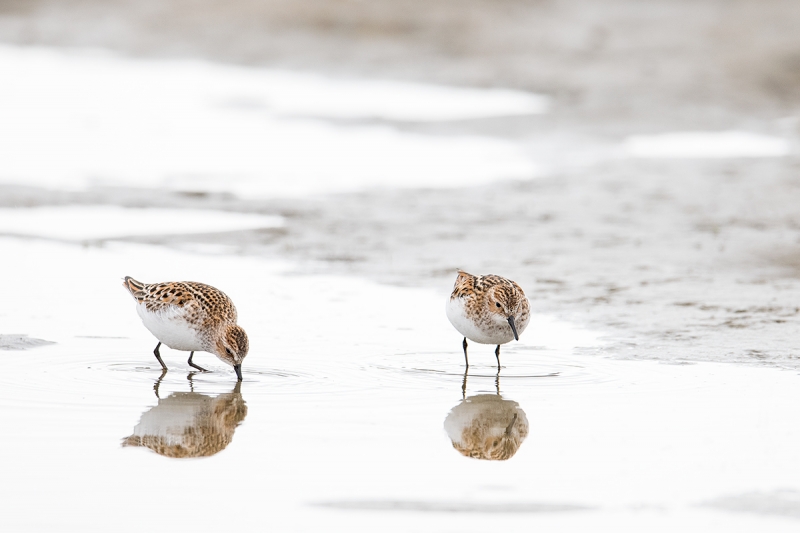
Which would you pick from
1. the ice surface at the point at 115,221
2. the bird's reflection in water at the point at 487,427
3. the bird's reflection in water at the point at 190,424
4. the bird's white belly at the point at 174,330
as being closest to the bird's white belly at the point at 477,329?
the bird's reflection in water at the point at 487,427

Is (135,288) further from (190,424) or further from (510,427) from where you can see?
(510,427)

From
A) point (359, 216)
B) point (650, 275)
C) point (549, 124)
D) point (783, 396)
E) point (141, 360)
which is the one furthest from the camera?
point (549, 124)

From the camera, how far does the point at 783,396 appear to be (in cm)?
720

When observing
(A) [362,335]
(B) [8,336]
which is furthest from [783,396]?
(B) [8,336]

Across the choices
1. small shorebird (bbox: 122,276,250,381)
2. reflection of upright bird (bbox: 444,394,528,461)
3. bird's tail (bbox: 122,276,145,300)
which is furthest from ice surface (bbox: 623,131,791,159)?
reflection of upright bird (bbox: 444,394,528,461)

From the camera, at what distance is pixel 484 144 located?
1861 centimetres

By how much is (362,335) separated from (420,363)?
0.82 meters

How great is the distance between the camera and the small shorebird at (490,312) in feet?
26.4

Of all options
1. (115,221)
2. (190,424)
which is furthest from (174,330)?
(115,221)

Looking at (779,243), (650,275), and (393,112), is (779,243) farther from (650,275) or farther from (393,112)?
(393,112)

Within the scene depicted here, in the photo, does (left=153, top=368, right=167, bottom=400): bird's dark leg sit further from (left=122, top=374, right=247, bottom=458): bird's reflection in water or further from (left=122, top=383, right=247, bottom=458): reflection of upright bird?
(left=122, top=383, right=247, bottom=458): reflection of upright bird

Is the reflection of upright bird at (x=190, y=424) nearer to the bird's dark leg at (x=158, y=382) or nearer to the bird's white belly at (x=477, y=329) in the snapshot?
the bird's dark leg at (x=158, y=382)

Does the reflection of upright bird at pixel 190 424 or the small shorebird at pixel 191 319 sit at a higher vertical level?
the small shorebird at pixel 191 319

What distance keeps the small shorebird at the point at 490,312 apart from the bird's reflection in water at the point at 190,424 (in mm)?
1624
